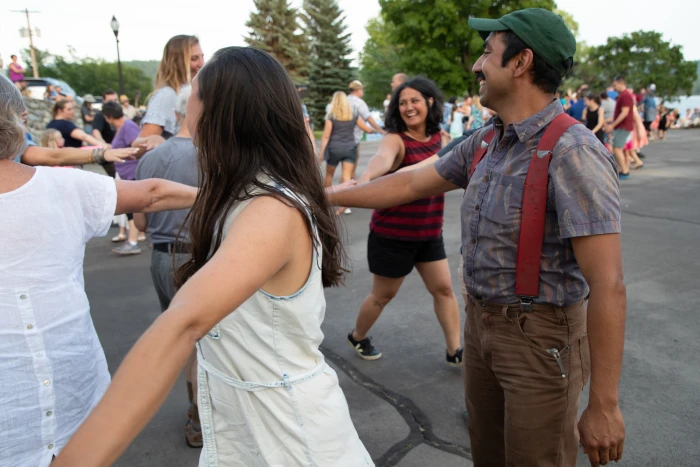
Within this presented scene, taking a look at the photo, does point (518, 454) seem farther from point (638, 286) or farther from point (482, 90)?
point (638, 286)

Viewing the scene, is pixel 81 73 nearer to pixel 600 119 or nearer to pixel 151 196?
pixel 600 119

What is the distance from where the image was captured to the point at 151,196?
81.9 inches

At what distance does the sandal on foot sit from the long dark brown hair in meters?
1.93

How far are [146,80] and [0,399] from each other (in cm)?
8690

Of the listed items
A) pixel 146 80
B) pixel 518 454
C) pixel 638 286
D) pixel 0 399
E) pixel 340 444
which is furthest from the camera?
pixel 146 80

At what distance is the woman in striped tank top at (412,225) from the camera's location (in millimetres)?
3682

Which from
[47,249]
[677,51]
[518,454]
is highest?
[677,51]

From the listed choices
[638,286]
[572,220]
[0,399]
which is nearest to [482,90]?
[572,220]

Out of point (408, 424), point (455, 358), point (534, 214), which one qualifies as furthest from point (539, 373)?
point (455, 358)

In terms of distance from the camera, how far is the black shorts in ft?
12.2

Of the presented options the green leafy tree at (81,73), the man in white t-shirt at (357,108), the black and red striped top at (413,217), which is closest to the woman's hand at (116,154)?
the black and red striped top at (413,217)

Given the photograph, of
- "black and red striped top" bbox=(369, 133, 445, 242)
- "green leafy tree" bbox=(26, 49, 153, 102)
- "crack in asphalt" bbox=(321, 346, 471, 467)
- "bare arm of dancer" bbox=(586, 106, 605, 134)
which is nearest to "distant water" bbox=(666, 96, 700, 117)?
"bare arm of dancer" bbox=(586, 106, 605, 134)

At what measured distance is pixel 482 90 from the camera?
6.76 ft

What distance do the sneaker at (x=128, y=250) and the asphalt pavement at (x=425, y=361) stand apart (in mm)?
115
